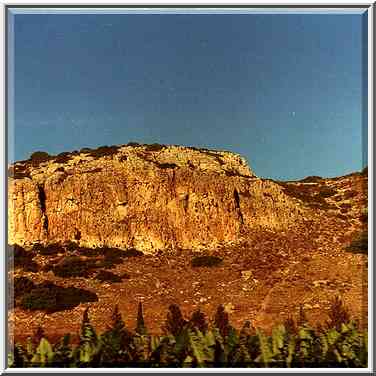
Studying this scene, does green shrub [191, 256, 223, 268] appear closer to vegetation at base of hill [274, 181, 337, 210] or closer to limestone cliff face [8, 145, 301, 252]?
limestone cliff face [8, 145, 301, 252]

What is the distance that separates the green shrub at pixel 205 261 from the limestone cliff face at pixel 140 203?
0.98 meters

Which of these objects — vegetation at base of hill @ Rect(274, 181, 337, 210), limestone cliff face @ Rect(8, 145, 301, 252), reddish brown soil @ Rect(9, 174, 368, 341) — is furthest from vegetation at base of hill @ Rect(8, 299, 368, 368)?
vegetation at base of hill @ Rect(274, 181, 337, 210)

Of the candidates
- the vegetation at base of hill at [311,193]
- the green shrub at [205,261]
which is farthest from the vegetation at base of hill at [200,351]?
the vegetation at base of hill at [311,193]

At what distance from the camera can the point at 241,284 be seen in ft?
35.4

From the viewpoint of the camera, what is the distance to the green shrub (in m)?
12.2

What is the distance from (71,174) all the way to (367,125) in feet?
38.3

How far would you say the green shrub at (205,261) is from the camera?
1223 centimetres

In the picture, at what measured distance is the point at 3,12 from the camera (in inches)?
223

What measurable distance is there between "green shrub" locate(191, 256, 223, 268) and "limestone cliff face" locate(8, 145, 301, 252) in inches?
38.5

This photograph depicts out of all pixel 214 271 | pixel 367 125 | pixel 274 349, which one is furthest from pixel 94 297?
pixel 367 125

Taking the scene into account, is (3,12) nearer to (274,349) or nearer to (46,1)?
(46,1)

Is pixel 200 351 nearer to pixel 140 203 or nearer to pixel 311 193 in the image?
pixel 140 203

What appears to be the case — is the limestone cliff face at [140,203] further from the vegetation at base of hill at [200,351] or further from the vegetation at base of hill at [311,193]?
the vegetation at base of hill at [200,351]

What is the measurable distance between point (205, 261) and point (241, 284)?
5.95ft
